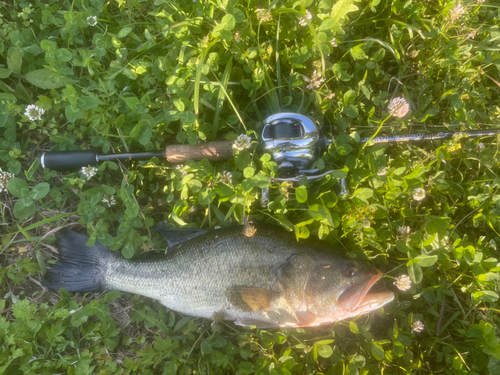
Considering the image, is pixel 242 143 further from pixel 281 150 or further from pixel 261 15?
pixel 261 15

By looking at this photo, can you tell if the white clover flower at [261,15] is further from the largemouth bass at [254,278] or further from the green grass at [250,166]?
the largemouth bass at [254,278]

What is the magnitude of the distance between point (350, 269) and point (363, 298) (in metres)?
0.24

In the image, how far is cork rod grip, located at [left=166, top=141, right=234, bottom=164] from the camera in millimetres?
2809

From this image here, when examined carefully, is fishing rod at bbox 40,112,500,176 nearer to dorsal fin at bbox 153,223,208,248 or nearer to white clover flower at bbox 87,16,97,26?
dorsal fin at bbox 153,223,208,248

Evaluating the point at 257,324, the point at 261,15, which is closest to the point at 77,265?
the point at 257,324

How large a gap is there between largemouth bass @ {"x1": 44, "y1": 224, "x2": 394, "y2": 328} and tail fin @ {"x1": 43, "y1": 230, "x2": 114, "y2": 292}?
216 millimetres

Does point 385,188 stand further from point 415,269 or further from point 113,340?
point 113,340

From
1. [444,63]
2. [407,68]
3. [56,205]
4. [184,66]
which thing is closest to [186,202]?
[184,66]

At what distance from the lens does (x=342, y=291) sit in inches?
104

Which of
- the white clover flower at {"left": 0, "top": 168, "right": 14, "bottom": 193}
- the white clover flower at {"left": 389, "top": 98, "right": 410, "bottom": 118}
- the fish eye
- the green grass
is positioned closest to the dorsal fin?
the green grass

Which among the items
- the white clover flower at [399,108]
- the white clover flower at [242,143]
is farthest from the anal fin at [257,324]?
the white clover flower at [399,108]

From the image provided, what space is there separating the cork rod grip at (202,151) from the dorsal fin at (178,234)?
2.16 feet

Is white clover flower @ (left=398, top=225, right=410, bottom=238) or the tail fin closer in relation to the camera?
white clover flower @ (left=398, top=225, right=410, bottom=238)

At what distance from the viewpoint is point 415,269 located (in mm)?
2699
